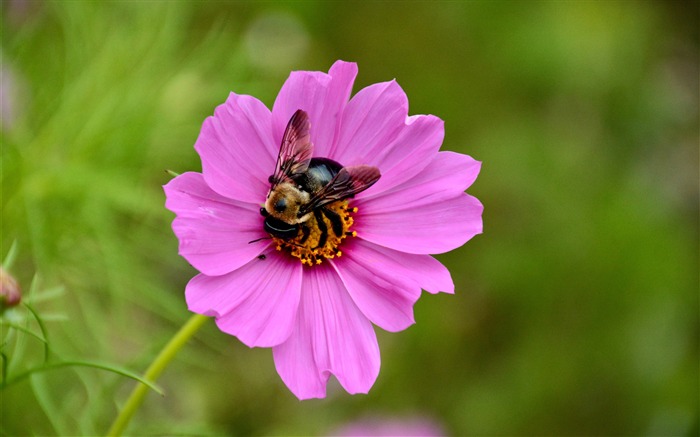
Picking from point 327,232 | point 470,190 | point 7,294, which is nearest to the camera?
point 7,294

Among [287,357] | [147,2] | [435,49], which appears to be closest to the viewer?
[287,357]

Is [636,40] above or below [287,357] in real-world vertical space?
above

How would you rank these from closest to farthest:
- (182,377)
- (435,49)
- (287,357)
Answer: (287,357), (182,377), (435,49)

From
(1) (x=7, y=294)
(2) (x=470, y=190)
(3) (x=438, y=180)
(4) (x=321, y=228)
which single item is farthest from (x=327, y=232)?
(2) (x=470, y=190)

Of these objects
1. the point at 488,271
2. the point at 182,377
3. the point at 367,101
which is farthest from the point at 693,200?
the point at 367,101

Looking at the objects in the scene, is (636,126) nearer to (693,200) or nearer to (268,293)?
(693,200)

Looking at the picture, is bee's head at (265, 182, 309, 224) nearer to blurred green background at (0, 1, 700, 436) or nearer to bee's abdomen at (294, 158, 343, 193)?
bee's abdomen at (294, 158, 343, 193)

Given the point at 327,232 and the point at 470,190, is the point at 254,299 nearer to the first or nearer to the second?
the point at 327,232
